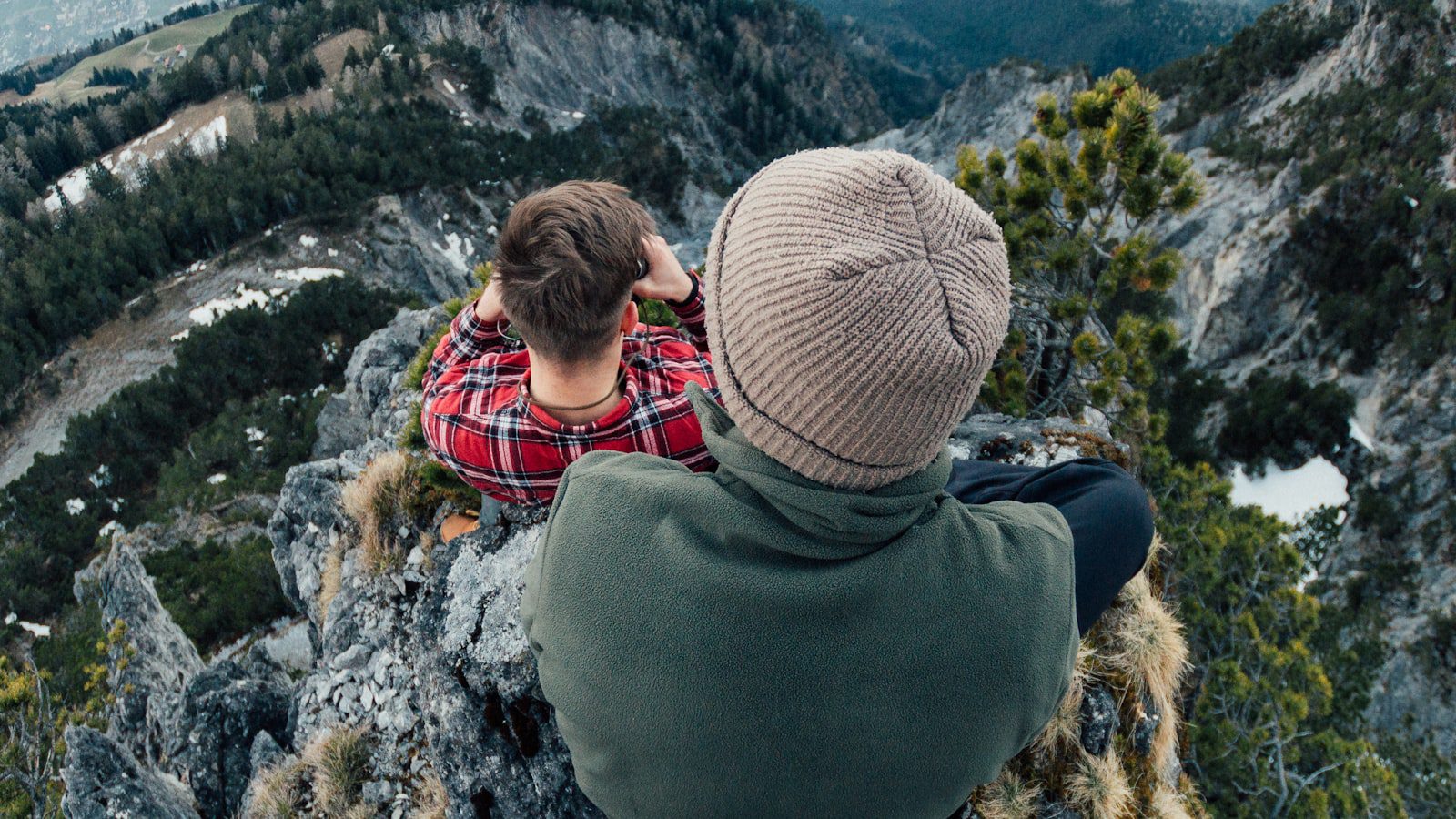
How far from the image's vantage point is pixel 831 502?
5.12 ft

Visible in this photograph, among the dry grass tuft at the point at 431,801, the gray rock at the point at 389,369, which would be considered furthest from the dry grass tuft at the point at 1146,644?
the gray rock at the point at 389,369

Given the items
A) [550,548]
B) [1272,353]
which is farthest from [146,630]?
[1272,353]

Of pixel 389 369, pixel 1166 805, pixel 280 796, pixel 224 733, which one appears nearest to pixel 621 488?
pixel 1166 805

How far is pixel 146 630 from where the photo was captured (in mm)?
11141

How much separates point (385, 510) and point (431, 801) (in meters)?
1.90

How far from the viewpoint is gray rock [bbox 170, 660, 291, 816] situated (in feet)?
17.6

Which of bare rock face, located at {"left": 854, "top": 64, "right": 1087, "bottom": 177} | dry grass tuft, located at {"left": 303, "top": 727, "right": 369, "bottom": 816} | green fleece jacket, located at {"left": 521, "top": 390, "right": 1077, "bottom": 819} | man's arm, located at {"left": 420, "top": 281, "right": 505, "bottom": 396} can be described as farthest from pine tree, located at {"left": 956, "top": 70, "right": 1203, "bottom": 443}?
bare rock face, located at {"left": 854, "top": 64, "right": 1087, "bottom": 177}

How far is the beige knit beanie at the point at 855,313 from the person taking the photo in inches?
57.2

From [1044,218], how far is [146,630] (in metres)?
13.8

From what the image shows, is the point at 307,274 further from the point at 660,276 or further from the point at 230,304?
the point at 660,276

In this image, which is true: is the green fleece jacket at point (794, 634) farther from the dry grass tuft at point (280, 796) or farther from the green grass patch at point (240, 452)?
the green grass patch at point (240, 452)

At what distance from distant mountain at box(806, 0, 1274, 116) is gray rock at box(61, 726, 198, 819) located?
14346 centimetres

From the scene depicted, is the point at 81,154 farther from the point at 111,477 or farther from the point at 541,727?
the point at 541,727

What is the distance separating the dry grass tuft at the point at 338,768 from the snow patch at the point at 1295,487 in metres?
29.9
